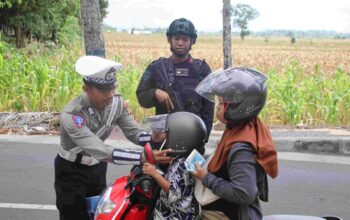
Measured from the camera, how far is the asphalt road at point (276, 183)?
15.9 feet

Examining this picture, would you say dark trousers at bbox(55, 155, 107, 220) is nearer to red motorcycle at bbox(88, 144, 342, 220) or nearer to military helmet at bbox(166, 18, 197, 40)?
red motorcycle at bbox(88, 144, 342, 220)

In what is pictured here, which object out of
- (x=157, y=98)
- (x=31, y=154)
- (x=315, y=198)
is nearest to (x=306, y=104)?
(x=315, y=198)

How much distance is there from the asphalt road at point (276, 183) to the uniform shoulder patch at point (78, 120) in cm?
205

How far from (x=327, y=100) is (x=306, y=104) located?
15.4 inches

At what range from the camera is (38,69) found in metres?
9.36

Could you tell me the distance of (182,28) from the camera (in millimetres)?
4023

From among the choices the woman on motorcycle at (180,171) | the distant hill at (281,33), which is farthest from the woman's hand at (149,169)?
the distant hill at (281,33)

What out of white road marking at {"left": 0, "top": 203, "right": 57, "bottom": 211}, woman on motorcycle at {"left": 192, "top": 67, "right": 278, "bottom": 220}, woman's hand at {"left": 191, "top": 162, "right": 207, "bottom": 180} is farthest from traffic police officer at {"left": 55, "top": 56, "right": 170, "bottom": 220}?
white road marking at {"left": 0, "top": 203, "right": 57, "bottom": 211}

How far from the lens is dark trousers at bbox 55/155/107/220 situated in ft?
9.86

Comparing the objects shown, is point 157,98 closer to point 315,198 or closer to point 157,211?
point 157,211

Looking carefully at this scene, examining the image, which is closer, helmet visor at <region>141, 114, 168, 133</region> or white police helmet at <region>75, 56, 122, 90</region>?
helmet visor at <region>141, 114, 168, 133</region>

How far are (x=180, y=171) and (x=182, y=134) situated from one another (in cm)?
18

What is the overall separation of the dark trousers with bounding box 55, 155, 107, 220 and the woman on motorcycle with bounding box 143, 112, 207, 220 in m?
0.71

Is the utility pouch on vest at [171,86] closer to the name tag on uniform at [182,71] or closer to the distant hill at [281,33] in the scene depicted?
the name tag on uniform at [182,71]
